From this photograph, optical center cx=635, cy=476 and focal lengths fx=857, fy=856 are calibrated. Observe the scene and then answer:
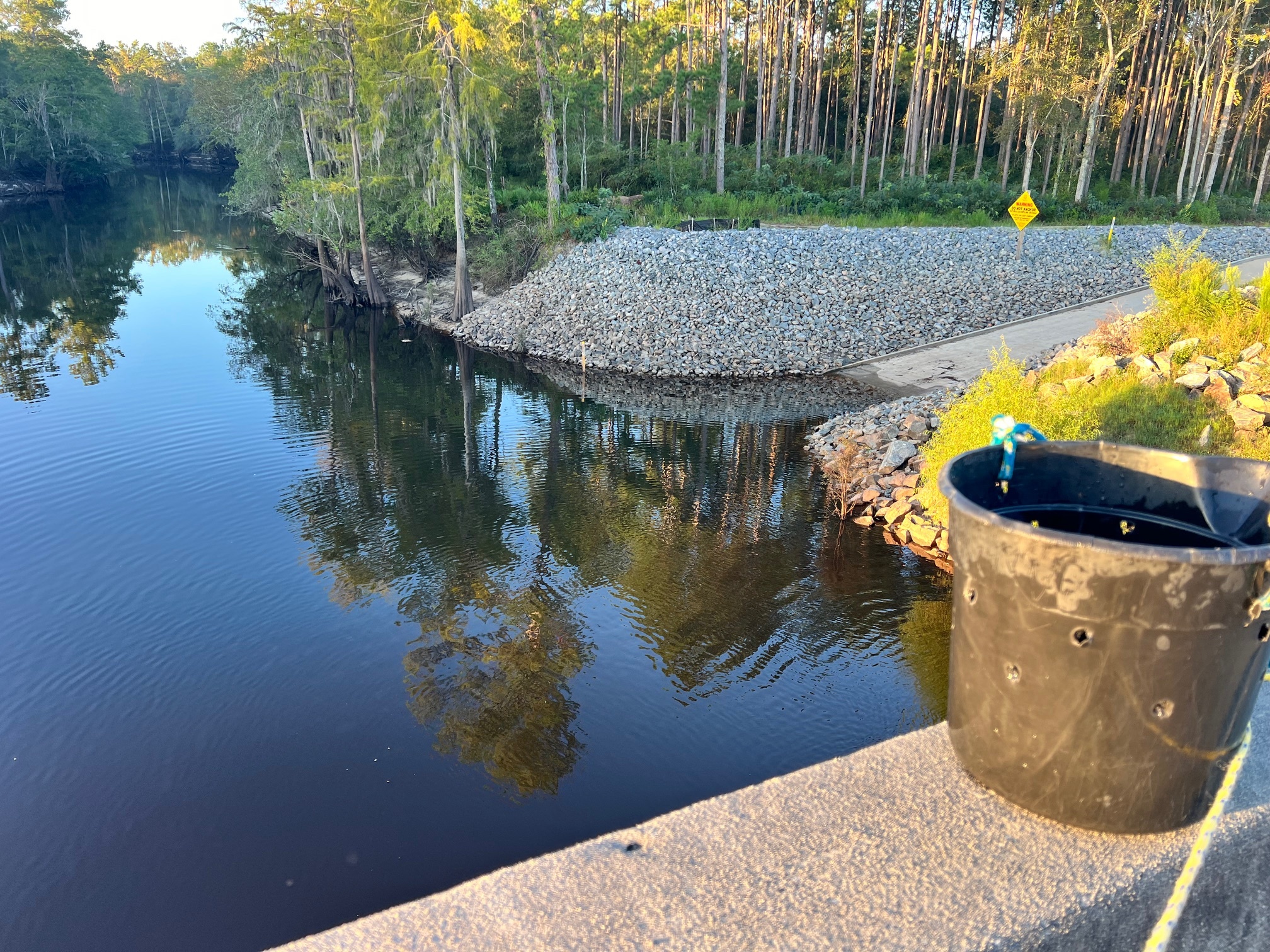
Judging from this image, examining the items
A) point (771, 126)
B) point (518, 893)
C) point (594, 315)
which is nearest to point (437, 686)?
point (518, 893)

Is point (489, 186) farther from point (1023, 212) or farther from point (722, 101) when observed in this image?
point (1023, 212)

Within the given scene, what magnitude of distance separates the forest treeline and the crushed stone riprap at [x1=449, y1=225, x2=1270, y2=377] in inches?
105

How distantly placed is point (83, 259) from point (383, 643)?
35040mm

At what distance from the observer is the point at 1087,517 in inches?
139

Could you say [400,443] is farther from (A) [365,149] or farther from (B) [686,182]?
(B) [686,182]

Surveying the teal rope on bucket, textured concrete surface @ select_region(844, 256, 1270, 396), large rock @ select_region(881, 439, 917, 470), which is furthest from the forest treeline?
the teal rope on bucket

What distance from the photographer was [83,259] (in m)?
35.1

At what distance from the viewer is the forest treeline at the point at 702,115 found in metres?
25.4

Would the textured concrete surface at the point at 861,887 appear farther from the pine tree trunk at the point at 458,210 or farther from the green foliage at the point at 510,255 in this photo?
the green foliage at the point at 510,255

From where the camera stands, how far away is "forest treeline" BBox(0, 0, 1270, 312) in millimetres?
25359

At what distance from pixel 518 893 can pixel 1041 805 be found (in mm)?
1826

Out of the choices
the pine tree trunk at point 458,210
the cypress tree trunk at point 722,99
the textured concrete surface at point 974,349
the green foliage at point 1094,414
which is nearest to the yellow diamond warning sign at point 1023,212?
the textured concrete surface at point 974,349

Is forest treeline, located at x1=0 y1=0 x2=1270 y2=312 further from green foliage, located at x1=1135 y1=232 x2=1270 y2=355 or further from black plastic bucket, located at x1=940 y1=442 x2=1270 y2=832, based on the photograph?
black plastic bucket, located at x1=940 y1=442 x2=1270 y2=832

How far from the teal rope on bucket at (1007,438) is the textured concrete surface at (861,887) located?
1.19 metres
